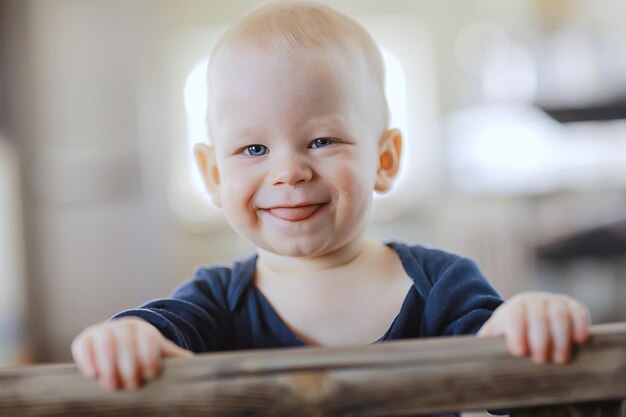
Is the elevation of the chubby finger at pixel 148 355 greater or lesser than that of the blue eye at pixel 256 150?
lesser

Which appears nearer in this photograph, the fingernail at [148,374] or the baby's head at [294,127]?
the fingernail at [148,374]

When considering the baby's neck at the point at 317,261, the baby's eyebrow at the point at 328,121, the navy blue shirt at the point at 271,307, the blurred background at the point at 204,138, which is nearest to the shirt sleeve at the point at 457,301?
the navy blue shirt at the point at 271,307

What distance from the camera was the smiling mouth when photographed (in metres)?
0.88

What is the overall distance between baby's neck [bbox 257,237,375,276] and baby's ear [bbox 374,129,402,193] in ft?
0.25

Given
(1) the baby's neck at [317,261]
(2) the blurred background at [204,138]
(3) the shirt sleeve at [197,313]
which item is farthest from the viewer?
(2) the blurred background at [204,138]

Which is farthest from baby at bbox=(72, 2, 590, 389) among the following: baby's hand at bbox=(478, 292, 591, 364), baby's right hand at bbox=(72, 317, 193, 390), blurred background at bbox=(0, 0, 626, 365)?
blurred background at bbox=(0, 0, 626, 365)

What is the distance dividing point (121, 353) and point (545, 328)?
0.96 feet

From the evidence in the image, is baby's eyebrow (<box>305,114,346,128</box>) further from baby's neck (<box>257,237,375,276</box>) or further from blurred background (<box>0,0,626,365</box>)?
blurred background (<box>0,0,626,365</box>)

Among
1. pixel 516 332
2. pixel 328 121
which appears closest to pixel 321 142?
pixel 328 121

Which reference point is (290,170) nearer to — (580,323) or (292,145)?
(292,145)

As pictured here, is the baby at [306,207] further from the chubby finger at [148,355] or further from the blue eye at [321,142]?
the chubby finger at [148,355]

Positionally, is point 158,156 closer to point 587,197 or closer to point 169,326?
point 587,197

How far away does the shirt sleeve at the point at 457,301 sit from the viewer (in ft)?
2.89

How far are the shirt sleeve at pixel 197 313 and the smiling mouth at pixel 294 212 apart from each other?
15cm
